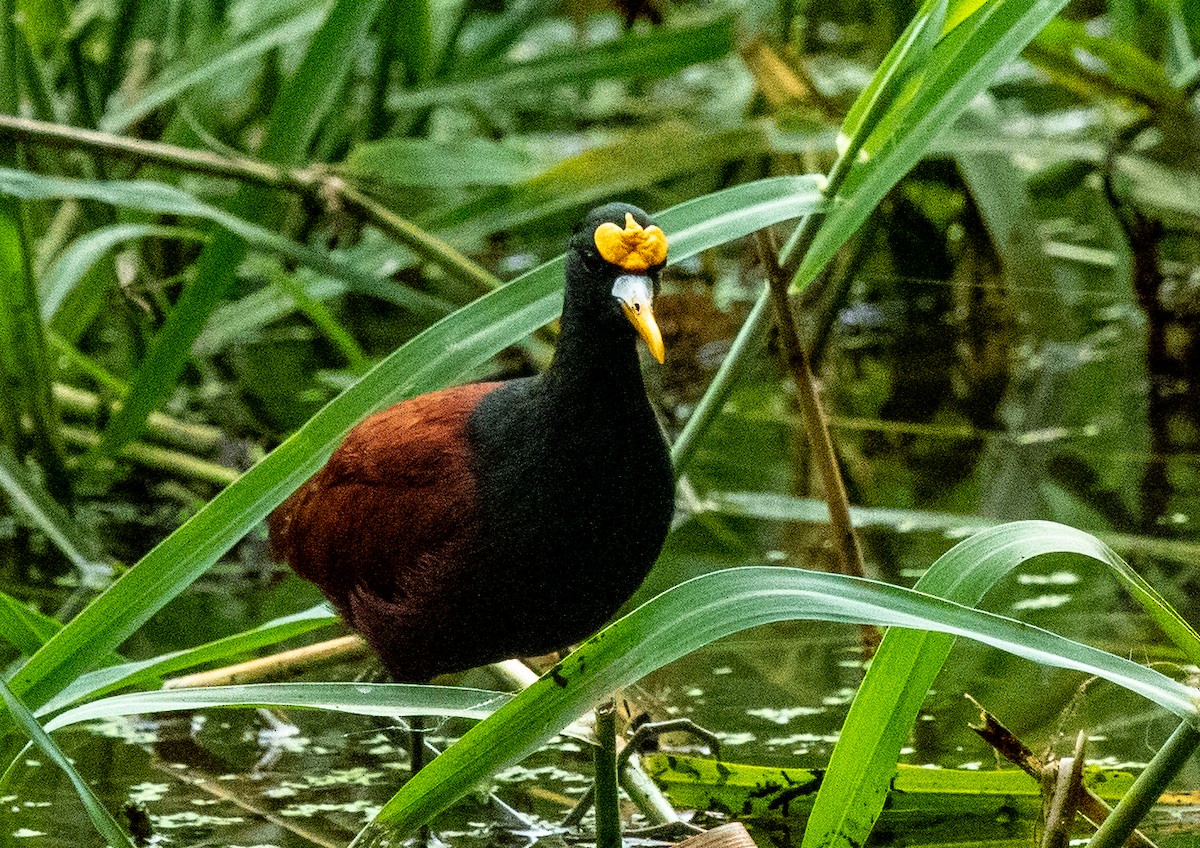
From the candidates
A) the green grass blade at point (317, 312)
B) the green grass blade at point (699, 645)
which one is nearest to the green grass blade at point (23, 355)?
the green grass blade at point (317, 312)

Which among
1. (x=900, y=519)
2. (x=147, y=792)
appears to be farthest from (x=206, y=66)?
(x=147, y=792)

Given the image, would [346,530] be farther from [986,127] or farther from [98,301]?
[986,127]

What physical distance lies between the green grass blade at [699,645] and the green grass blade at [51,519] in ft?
5.44

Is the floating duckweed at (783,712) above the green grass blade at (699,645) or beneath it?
beneath

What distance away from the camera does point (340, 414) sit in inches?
74.1

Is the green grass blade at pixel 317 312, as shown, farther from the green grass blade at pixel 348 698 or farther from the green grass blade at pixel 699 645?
the green grass blade at pixel 699 645

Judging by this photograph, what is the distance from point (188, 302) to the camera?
317 centimetres

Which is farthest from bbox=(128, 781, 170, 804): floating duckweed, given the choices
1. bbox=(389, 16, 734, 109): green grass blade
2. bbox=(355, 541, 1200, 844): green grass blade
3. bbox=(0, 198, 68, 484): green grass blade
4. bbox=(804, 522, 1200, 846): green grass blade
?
bbox=(389, 16, 734, 109): green grass blade

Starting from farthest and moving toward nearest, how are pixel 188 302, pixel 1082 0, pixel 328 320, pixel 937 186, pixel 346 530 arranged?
pixel 1082 0 < pixel 937 186 < pixel 328 320 < pixel 188 302 < pixel 346 530

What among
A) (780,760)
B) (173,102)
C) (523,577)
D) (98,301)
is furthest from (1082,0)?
(523,577)

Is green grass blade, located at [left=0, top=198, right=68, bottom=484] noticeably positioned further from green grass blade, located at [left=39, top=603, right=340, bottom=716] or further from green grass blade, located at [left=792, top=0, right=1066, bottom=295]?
green grass blade, located at [left=792, top=0, right=1066, bottom=295]

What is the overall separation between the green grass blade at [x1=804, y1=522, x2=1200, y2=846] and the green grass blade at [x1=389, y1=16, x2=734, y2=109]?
7.85ft

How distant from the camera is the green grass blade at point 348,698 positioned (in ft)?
5.38

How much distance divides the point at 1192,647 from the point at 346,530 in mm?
1120
